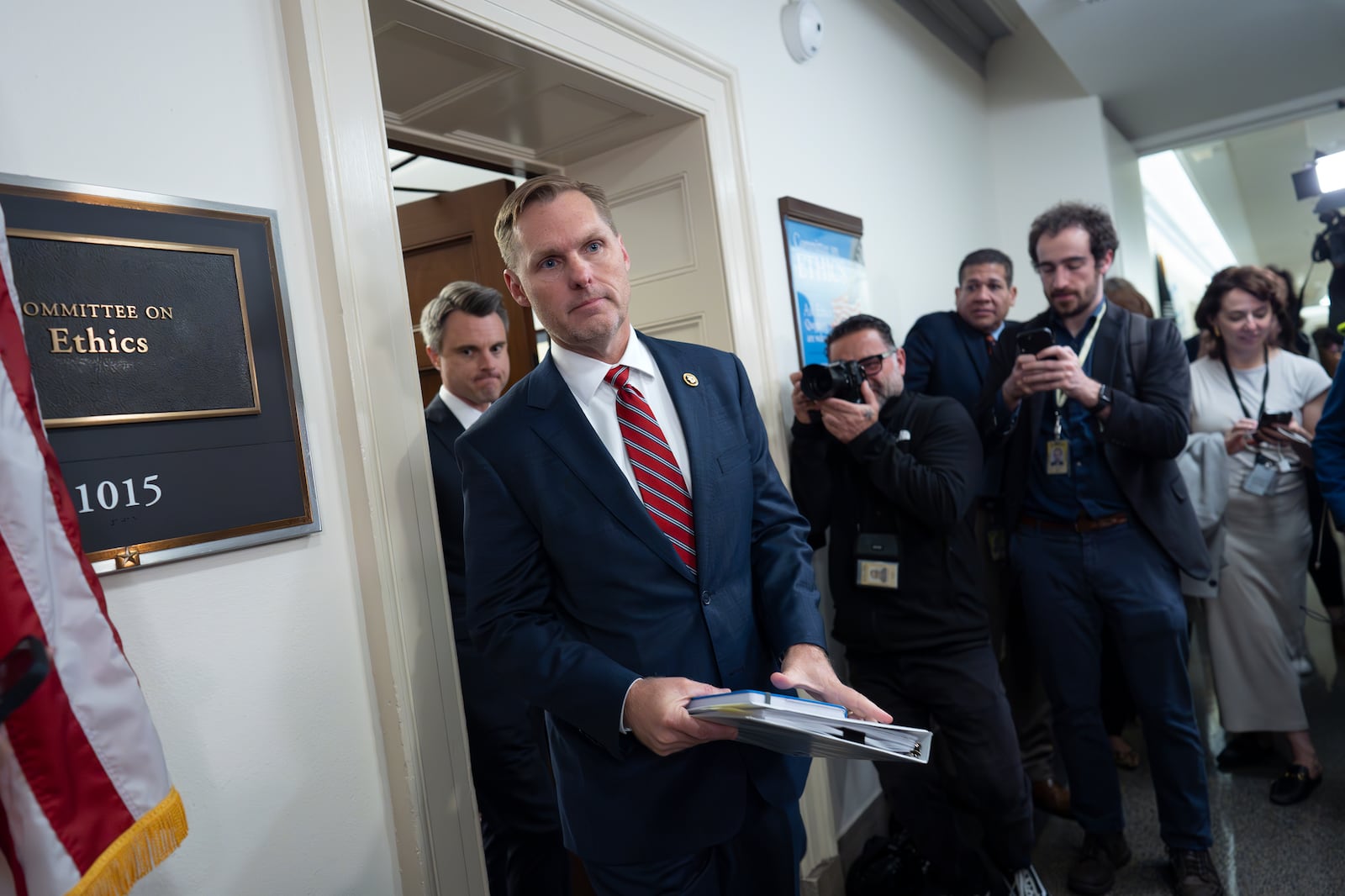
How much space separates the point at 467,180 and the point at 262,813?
10.3ft

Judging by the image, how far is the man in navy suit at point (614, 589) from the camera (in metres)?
1.35

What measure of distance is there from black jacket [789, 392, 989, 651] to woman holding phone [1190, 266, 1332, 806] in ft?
3.53

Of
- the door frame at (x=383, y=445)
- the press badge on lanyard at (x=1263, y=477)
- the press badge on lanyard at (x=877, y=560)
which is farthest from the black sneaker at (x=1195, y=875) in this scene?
the door frame at (x=383, y=445)

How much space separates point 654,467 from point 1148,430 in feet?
4.75

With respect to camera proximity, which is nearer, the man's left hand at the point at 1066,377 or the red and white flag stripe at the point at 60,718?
the red and white flag stripe at the point at 60,718

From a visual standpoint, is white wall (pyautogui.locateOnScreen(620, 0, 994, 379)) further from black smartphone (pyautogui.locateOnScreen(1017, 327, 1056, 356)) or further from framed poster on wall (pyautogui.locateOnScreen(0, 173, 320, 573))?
framed poster on wall (pyautogui.locateOnScreen(0, 173, 320, 573))

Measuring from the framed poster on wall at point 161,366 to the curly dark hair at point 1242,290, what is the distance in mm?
2732

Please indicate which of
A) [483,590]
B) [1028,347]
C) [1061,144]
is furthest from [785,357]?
[1061,144]

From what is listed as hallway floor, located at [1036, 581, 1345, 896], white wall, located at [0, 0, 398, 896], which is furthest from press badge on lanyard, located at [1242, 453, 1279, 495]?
white wall, located at [0, 0, 398, 896]

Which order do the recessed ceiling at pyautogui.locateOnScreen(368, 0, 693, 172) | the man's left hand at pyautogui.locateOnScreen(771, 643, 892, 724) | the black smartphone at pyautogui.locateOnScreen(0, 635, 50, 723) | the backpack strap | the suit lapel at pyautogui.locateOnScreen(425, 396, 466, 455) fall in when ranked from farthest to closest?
the backpack strap → the suit lapel at pyautogui.locateOnScreen(425, 396, 466, 455) → the recessed ceiling at pyautogui.locateOnScreen(368, 0, 693, 172) → the man's left hand at pyautogui.locateOnScreen(771, 643, 892, 724) → the black smartphone at pyautogui.locateOnScreen(0, 635, 50, 723)

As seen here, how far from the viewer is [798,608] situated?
144cm

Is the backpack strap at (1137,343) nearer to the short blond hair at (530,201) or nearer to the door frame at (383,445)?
the short blond hair at (530,201)

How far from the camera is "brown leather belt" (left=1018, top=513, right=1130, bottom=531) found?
2297 millimetres

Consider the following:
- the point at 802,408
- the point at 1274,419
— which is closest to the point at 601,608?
the point at 802,408
